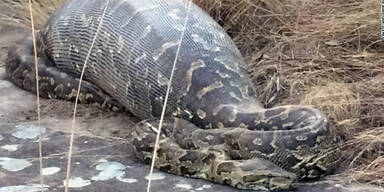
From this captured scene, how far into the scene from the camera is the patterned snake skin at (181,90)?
5.36 meters

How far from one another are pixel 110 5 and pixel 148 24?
1.75ft

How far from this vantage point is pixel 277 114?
5609 mm

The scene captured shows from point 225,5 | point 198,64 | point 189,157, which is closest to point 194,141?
point 189,157

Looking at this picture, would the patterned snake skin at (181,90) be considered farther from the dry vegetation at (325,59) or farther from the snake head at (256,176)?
the dry vegetation at (325,59)

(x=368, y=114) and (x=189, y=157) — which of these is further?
(x=368, y=114)

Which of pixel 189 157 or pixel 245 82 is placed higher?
pixel 245 82

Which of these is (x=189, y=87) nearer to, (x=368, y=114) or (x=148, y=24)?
(x=148, y=24)

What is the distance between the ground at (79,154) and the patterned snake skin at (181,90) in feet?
0.34

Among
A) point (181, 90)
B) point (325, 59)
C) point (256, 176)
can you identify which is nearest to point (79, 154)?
point (181, 90)

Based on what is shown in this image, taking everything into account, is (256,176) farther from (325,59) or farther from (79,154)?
(325,59)

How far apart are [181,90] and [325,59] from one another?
1.19m

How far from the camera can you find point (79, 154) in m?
5.87

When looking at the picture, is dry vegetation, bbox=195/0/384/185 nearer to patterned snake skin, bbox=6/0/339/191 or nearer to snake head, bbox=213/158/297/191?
patterned snake skin, bbox=6/0/339/191

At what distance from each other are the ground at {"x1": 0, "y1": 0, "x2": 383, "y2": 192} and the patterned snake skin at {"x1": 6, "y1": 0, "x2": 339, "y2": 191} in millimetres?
103
